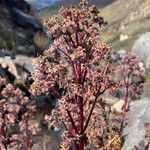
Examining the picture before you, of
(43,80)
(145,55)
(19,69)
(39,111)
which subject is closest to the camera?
(43,80)

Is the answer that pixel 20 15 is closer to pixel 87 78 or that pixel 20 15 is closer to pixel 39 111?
pixel 39 111

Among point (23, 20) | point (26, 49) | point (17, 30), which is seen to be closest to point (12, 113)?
point (26, 49)

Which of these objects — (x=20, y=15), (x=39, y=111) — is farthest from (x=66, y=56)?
(x=20, y=15)

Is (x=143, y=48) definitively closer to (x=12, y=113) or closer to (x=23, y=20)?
(x=23, y=20)

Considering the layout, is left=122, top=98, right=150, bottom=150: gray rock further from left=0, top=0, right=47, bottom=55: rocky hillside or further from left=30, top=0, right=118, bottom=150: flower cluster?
left=0, top=0, right=47, bottom=55: rocky hillside

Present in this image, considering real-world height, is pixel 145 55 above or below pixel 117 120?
above

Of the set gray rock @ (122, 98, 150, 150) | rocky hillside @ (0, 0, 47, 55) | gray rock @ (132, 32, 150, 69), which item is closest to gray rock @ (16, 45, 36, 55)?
rocky hillside @ (0, 0, 47, 55)

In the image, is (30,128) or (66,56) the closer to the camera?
(66,56)
